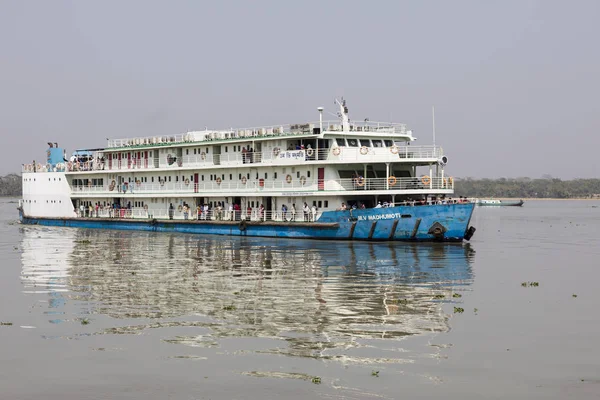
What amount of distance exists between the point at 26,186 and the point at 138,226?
53.3ft

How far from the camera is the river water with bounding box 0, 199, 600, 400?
48.7ft

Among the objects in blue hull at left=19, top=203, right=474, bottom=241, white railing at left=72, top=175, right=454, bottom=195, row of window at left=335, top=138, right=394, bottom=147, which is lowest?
blue hull at left=19, top=203, right=474, bottom=241

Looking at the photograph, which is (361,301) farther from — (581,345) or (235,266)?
(235,266)

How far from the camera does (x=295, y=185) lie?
1800 inches

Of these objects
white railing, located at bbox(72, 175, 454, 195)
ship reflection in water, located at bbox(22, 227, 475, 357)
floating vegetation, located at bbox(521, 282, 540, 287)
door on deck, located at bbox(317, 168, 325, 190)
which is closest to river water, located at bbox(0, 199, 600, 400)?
ship reflection in water, located at bbox(22, 227, 475, 357)

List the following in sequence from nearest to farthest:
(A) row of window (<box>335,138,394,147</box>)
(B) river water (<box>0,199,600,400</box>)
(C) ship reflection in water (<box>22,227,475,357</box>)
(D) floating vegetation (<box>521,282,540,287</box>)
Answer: (B) river water (<box>0,199,600,400</box>) → (C) ship reflection in water (<box>22,227,475,357</box>) → (D) floating vegetation (<box>521,282,540,287</box>) → (A) row of window (<box>335,138,394,147</box>)

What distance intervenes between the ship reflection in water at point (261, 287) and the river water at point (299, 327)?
0.25ft

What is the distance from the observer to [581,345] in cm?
1788

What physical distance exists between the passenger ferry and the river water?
578 centimetres

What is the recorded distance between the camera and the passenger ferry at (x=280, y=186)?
136 feet

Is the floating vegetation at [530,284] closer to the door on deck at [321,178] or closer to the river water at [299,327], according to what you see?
the river water at [299,327]

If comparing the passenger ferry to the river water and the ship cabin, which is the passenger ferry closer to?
the ship cabin

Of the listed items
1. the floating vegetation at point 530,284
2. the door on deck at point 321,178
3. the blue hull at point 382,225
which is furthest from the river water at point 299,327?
the door on deck at point 321,178

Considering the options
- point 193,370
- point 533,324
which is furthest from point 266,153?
point 193,370
